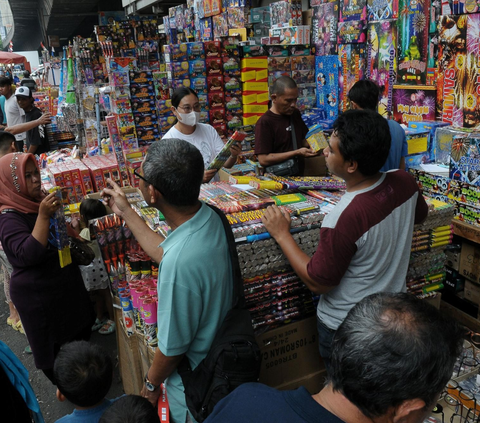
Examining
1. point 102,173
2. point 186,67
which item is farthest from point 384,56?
point 102,173

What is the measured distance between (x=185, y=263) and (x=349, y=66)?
16.5 ft

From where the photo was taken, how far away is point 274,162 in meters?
3.67

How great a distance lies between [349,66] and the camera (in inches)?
226

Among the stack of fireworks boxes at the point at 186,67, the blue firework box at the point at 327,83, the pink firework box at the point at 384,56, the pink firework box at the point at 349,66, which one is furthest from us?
the blue firework box at the point at 327,83

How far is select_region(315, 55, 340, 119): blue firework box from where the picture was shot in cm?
608

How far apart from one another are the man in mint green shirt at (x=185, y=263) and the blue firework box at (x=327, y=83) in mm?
4887

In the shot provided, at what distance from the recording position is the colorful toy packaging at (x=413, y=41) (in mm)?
4488

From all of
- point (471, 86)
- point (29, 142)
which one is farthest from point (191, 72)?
point (471, 86)

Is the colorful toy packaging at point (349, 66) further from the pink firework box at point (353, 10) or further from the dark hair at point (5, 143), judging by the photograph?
the dark hair at point (5, 143)

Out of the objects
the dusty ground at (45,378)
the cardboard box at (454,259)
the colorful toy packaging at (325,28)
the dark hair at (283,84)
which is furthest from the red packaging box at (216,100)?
the cardboard box at (454,259)

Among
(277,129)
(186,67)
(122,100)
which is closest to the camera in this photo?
(277,129)

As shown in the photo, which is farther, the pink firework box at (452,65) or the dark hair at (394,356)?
→ the pink firework box at (452,65)

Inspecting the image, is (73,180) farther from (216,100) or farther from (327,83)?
(327,83)

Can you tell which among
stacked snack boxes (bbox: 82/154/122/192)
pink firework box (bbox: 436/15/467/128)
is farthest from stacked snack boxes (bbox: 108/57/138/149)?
pink firework box (bbox: 436/15/467/128)
